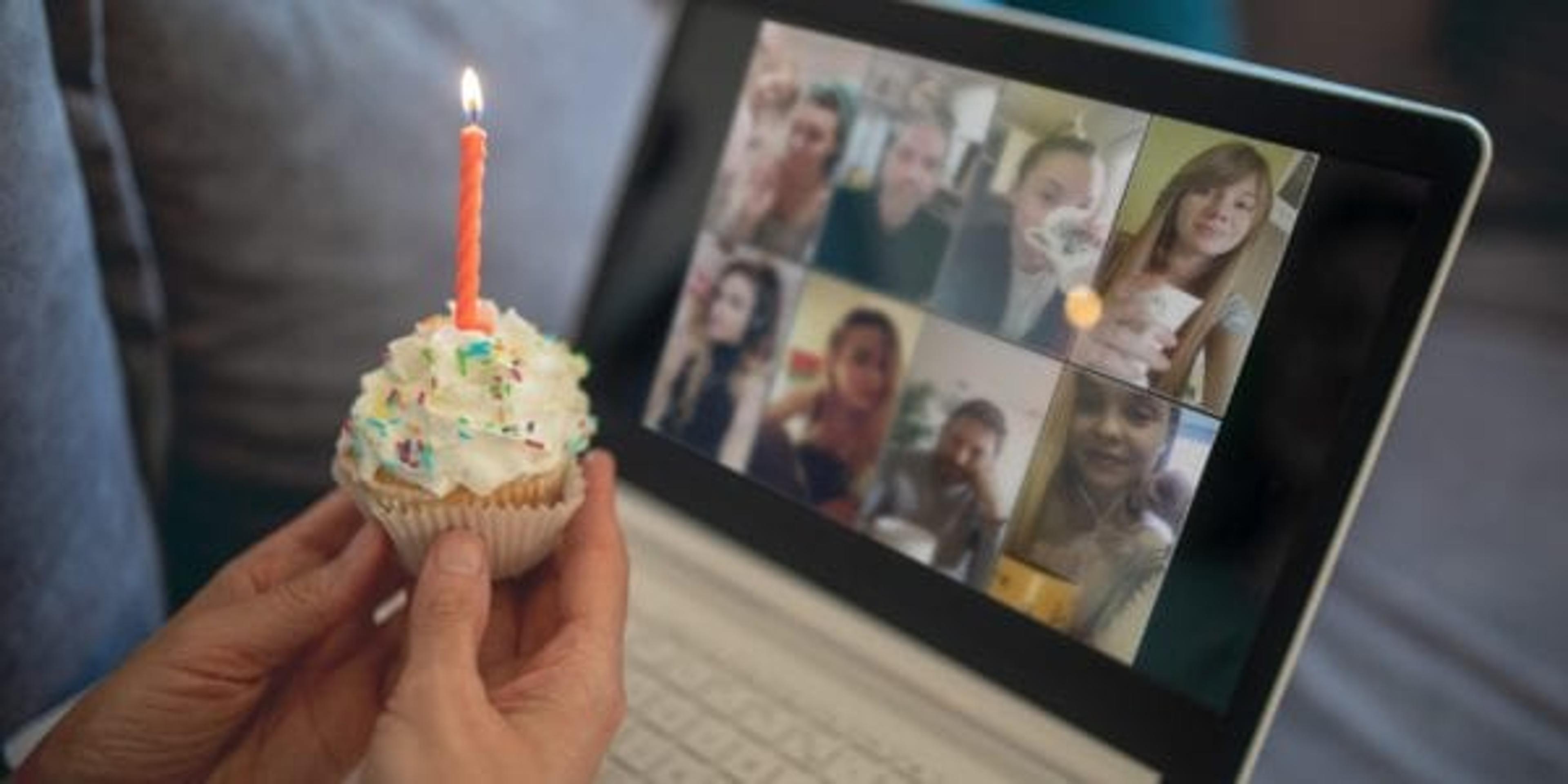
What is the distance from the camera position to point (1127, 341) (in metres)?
0.65

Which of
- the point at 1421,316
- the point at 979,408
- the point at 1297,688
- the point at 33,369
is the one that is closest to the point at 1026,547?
the point at 979,408

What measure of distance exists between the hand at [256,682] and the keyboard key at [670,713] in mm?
164

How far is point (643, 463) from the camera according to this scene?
85 centimetres

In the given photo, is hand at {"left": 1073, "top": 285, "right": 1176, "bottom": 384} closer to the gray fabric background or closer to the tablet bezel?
the tablet bezel

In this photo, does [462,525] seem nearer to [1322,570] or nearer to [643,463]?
[643,463]

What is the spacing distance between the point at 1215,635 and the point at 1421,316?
0.20 meters

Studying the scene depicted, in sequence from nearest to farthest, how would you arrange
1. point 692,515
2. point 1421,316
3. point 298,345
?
1. point 1421,316
2. point 692,515
3. point 298,345

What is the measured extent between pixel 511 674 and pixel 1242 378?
17.5 inches

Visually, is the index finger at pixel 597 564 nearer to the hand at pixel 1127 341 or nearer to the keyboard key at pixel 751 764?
the keyboard key at pixel 751 764

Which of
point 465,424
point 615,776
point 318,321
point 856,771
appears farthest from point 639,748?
point 318,321

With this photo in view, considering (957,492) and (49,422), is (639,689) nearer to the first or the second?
(957,492)

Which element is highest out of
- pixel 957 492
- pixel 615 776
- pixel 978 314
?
pixel 978 314

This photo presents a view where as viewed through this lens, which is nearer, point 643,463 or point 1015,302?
point 1015,302

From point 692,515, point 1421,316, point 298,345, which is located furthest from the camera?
point 298,345
